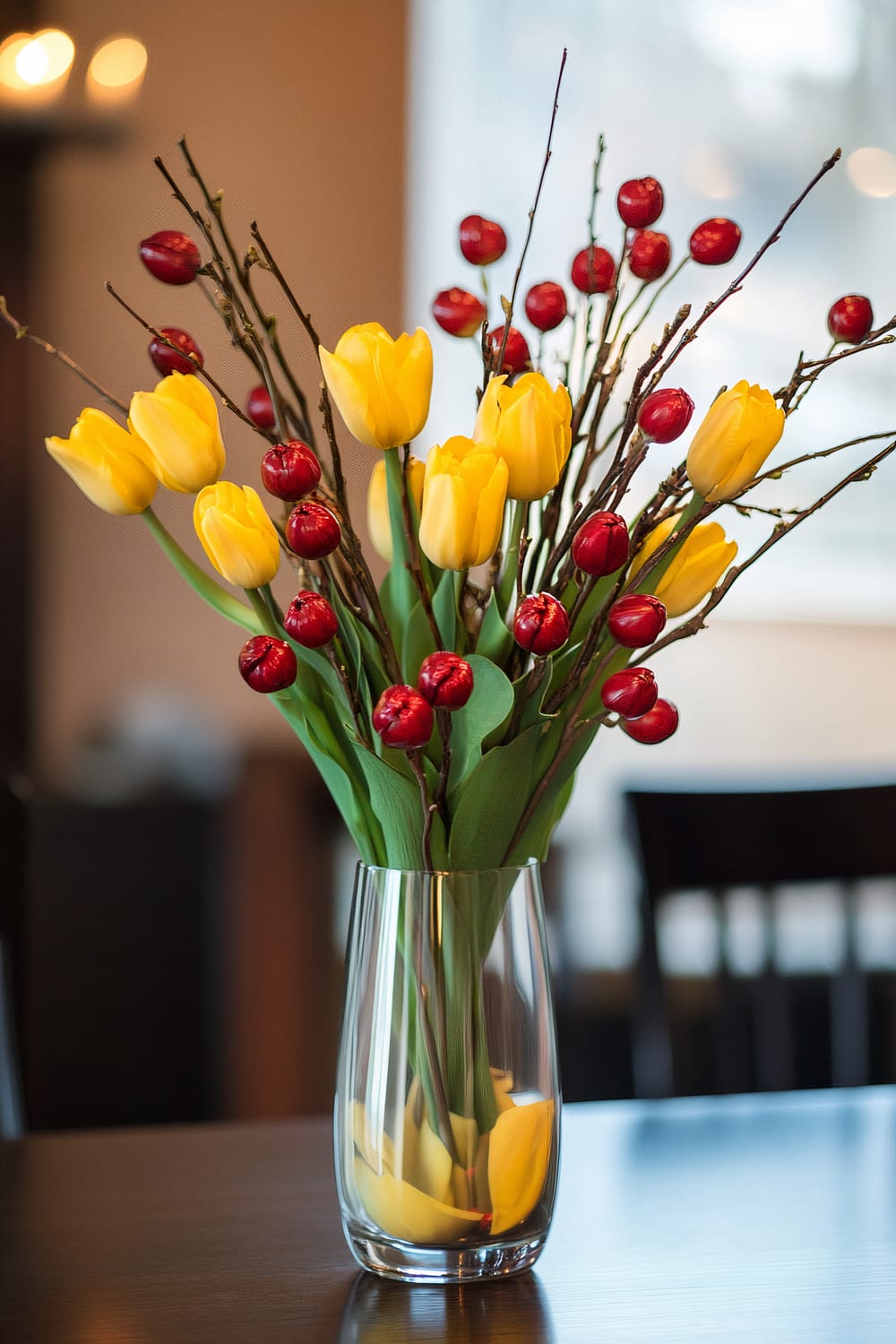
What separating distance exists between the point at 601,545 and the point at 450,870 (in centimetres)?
17

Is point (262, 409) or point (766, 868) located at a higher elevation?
point (262, 409)

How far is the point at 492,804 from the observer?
597mm

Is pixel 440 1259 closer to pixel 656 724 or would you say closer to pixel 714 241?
pixel 656 724

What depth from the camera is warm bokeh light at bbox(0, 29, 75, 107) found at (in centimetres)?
189

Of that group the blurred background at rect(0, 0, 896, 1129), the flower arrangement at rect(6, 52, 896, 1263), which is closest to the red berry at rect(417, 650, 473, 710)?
the flower arrangement at rect(6, 52, 896, 1263)

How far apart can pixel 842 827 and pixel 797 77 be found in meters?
1.63

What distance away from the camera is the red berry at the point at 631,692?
0.54 m

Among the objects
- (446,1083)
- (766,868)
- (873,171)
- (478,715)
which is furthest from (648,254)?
(873,171)

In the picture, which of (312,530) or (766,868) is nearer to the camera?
(312,530)

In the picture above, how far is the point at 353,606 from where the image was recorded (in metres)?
0.61

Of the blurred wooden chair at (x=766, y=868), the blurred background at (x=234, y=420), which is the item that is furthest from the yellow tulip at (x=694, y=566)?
the blurred background at (x=234, y=420)

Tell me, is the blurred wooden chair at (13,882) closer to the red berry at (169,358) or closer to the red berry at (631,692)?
the red berry at (169,358)

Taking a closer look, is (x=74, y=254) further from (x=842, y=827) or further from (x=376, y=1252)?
(x=376, y=1252)

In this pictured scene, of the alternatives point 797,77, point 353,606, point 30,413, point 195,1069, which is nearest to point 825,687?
point 797,77
